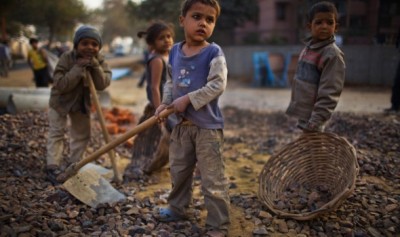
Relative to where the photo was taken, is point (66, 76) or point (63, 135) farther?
point (63, 135)

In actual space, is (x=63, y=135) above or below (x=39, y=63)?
below

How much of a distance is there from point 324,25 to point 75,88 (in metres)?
2.61

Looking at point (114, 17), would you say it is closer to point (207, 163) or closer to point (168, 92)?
point (168, 92)

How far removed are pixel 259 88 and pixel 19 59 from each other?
18057 millimetres

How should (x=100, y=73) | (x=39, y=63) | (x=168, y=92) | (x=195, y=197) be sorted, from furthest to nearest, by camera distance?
(x=39, y=63), (x=100, y=73), (x=195, y=197), (x=168, y=92)

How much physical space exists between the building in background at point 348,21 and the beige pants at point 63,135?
895 cm

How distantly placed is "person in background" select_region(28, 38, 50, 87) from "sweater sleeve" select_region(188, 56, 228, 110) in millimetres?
8243

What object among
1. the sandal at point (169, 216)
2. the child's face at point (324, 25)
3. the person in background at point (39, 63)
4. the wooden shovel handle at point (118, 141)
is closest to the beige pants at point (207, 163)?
the wooden shovel handle at point (118, 141)

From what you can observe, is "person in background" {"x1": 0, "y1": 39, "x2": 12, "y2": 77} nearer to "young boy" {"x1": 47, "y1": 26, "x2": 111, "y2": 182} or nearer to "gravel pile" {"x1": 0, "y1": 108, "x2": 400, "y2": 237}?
"gravel pile" {"x1": 0, "y1": 108, "x2": 400, "y2": 237}

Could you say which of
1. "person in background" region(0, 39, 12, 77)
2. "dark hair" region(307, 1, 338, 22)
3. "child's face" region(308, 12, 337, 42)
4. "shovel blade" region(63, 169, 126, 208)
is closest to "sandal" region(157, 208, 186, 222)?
"shovel blade" region(63, 169, 126, 208)

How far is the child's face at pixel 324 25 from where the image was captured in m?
3.10

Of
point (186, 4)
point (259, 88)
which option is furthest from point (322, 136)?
point (259, 88)

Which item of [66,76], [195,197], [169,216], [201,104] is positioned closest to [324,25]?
[201,104]

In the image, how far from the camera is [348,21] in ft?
42.3
